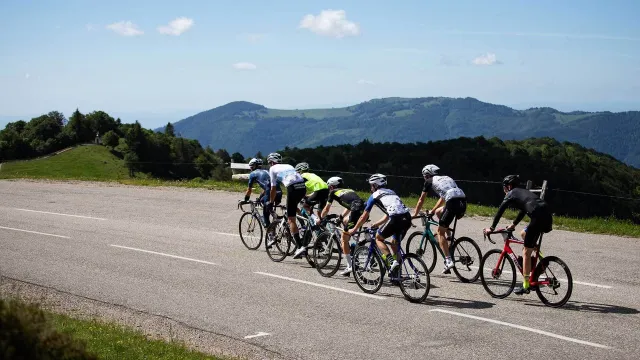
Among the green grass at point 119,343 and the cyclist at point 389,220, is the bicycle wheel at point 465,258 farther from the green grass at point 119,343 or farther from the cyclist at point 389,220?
the green grass at point 119,343

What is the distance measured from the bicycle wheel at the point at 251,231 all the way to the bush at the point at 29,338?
36.4ft

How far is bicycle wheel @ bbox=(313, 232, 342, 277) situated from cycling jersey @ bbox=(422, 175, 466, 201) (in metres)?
2.13

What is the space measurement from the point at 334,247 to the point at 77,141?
140160mm

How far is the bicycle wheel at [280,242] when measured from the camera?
47.4ft

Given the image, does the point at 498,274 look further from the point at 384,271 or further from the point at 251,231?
the point at 251,231

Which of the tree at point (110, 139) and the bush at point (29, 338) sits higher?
the tree at point (110, 139)

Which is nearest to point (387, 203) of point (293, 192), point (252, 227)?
point (293, 192)

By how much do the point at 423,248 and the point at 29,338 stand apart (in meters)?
9.90

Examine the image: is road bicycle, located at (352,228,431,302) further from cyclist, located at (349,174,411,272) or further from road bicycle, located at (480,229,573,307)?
road bicycle, located at (480,229,573,307)

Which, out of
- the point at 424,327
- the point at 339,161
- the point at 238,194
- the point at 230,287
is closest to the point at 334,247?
the point at 230,287

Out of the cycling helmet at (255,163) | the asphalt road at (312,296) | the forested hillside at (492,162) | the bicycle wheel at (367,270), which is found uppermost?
the forested hillside at (492,162)

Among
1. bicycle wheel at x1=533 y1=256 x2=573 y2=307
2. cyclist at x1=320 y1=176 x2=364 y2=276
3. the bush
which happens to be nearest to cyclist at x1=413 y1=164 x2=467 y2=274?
cyclist at x1=320 y1=176 x2=364 y2=276

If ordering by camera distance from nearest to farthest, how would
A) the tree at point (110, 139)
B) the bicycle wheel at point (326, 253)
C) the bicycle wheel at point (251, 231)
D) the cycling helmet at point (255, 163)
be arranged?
the bicycle wheel at point (326, 253) < the cycling helmet at point (255, 163) < the bicycle wheel at point (251, 231) < the tree at point (110, 139)

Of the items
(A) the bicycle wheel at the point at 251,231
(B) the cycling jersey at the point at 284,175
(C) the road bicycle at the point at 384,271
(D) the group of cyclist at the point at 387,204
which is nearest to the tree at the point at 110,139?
(A) the bicycle wheel at the point at 251,231
